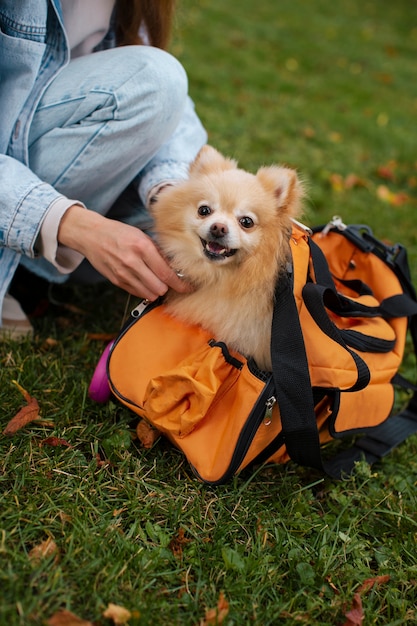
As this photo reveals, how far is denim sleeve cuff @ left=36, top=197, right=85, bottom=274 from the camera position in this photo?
5.70 ft

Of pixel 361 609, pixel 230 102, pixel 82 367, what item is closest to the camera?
pixel 361 609

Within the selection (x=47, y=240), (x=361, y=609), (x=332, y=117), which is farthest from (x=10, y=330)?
(x=332, y=117)

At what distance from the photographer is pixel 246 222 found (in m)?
1.73

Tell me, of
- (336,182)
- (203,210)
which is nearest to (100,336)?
(203,210)

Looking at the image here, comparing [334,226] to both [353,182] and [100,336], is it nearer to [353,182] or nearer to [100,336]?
[100,336]

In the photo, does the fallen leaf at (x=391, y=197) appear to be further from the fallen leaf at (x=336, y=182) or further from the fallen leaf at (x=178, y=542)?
the fallen leaf at (x=178, y=542)

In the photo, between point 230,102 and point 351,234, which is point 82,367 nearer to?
point 351,234

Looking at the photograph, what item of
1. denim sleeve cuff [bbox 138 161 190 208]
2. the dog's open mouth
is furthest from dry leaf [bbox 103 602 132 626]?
denim sleeve cuff [bbox 138 161 190 208]

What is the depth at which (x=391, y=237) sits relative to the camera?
360 cm

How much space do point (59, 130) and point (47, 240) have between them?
0.45 meters

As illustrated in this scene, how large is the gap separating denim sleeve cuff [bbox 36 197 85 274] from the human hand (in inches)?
0.7

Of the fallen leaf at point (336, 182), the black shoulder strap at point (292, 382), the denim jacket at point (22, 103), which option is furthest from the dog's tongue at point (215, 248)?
the fallen leaf at point (336, 182)

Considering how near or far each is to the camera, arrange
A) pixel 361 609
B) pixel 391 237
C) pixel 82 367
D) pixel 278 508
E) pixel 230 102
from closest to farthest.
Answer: pixel 361 609, pixel 278 508, pixel 82 367, pixel 391 237, pixel 230 102

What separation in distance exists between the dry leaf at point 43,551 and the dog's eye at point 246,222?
1000 mm
